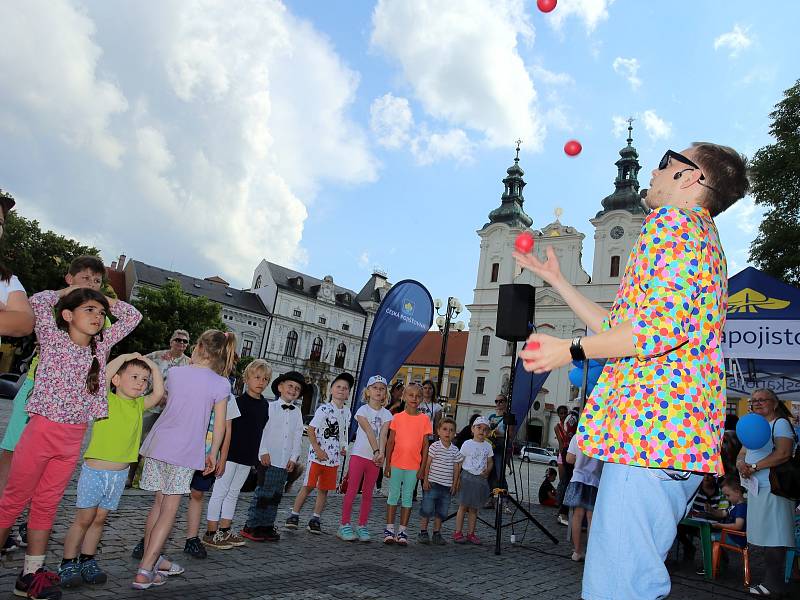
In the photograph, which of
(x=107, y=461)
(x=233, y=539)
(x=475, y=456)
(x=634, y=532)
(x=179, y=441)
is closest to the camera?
(x=634, y=532)

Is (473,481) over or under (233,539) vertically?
over

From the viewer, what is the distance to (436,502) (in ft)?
23.7

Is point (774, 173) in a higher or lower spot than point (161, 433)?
higher

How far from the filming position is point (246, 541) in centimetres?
564

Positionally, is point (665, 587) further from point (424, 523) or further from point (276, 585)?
point (424, 523)

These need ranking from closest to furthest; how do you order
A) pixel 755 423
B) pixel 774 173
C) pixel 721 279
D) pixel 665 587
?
1. pixel 665 587
2. pixel 721 279
3. pixel 755 423
4. pixel 774 173

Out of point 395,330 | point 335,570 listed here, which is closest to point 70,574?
point 335,570

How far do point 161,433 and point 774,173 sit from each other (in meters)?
22.9

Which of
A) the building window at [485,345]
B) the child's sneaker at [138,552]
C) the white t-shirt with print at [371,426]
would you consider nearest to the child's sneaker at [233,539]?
the child's sneaker at [138,552]

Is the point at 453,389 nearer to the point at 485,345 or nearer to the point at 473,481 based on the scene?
the point at 485,345

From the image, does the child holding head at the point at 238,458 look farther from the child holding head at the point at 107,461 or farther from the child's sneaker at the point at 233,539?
the child holding head at the point at 107,461

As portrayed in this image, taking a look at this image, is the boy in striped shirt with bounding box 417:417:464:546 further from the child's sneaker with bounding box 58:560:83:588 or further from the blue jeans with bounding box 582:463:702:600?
the blue jeans with bounding box 582:463:702:600

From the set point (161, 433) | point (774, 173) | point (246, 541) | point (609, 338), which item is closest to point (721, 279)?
point (609, 338)

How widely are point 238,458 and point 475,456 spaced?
3493mm
